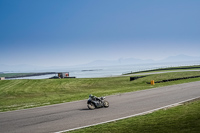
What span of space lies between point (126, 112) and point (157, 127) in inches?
200

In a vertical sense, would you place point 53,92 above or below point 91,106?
below

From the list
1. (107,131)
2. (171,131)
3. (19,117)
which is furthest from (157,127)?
(19,117)

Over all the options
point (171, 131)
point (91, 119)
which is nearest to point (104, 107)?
point (91, 119)

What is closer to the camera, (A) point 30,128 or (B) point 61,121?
(A) point 30,128

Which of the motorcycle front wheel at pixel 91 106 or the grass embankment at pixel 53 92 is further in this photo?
the grass embankment at pixel 53 92

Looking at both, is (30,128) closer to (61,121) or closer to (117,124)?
(61,121)

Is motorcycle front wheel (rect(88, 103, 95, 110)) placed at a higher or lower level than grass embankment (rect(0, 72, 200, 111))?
higher

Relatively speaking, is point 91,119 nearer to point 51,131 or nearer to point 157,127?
point 51,131

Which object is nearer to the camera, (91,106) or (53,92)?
(91,106)

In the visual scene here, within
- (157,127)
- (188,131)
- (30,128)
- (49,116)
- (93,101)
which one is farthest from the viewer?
(93,101)

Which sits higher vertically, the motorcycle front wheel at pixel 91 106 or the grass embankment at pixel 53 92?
the motorcycle front wheel at pixel 91 106

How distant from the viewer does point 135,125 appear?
10.5 m

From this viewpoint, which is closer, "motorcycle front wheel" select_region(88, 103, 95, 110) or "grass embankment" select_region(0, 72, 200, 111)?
"motorcycle front wheel" select_region(88, 103, 95, 110)

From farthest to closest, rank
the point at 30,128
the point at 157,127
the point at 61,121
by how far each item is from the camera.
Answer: the point at 61,121, the point at 30,128, the point at 157,127
